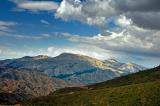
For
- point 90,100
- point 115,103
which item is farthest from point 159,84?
point 90,100

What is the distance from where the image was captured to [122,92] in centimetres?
15362

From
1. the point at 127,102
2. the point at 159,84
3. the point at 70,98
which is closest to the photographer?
the point at 127,102

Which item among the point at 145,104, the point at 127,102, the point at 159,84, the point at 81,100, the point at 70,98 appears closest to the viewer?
the point at 145,104

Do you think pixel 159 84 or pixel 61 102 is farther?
pixel 61 102

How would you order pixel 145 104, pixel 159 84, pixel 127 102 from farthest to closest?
pixel 159 84 → pixel 127 102 → pixel 145 104

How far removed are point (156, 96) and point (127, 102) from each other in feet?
41.4

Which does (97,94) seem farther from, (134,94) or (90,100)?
(134,94)

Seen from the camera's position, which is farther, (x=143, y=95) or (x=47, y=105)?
(x=47, y=105)

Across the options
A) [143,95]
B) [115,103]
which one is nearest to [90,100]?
[115,103]

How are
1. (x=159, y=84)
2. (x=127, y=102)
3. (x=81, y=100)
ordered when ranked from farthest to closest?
(x=81, y=100) → (x=159, y=84) → (x=127, y=102)

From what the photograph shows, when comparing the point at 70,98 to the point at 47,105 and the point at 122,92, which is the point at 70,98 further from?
the point at 122,92

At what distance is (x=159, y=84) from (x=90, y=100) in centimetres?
3441

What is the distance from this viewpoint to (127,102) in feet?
440

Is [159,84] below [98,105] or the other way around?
the other way around
